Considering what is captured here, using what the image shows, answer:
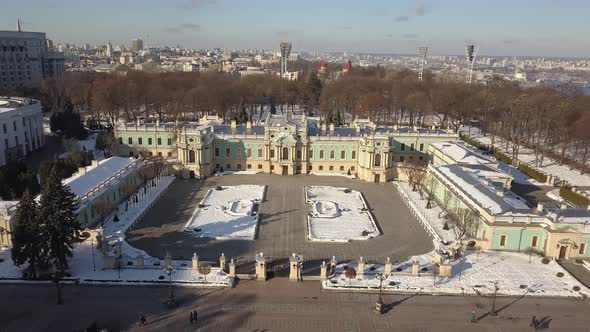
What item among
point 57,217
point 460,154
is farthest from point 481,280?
point 57,217

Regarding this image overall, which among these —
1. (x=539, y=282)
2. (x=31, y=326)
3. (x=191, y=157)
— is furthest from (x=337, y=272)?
(x=191, y=157)

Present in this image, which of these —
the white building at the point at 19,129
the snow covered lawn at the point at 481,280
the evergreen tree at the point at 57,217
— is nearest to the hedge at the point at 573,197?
the snow covered lawn at the point at 481,280

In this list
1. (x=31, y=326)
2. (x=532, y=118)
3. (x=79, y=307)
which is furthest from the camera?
(x=532, y=118)

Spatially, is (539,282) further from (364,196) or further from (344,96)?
(344,96)

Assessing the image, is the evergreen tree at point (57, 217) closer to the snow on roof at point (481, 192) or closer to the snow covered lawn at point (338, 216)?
the snow covered lawn at point (338, 216)

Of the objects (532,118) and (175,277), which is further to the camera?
(532,118)

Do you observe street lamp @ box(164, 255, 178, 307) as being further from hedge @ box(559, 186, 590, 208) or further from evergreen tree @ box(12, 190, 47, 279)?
hedge @ box(559, 186, 590, 208)
